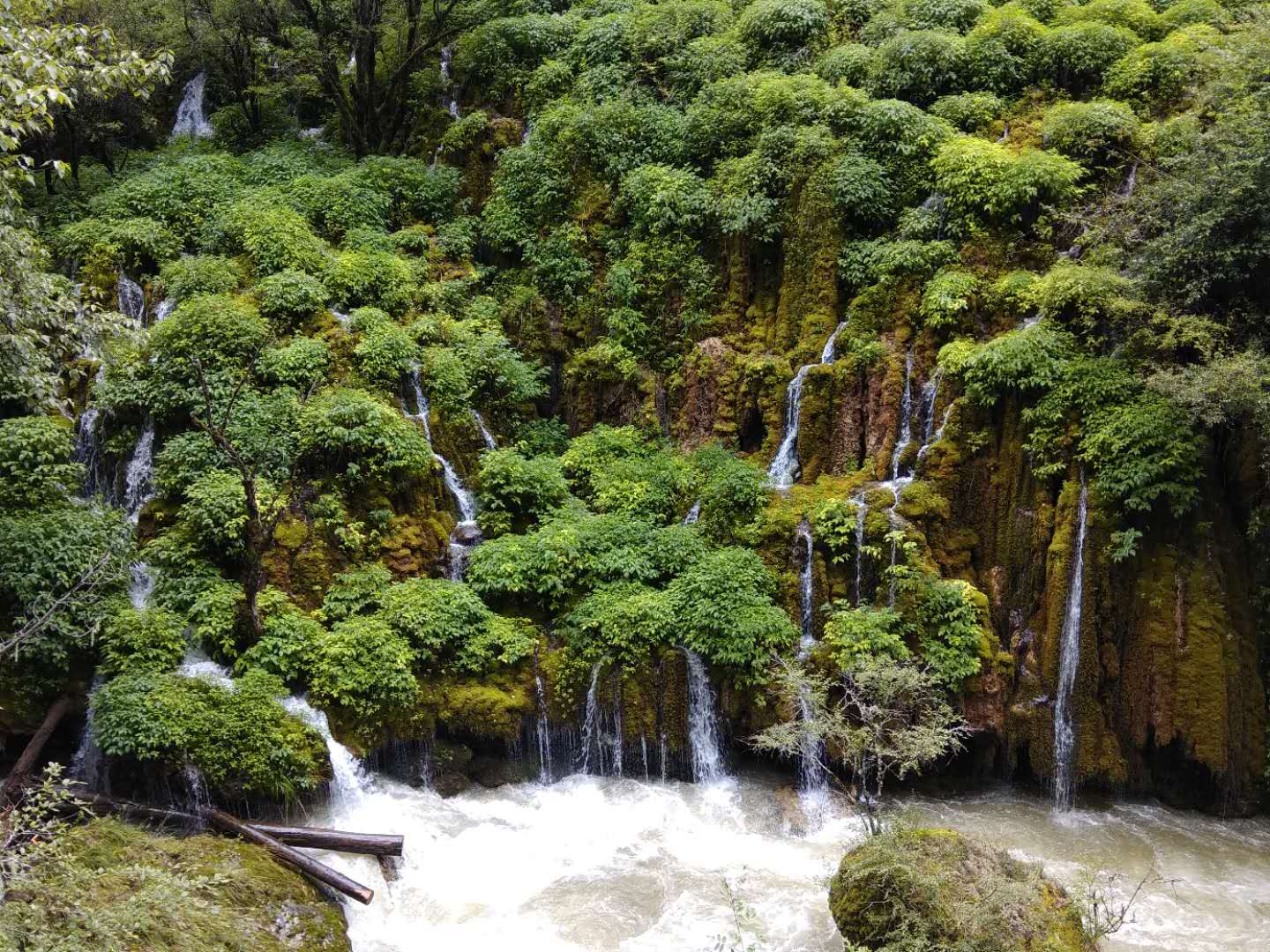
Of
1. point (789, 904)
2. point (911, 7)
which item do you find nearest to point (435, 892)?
point (789, 904)

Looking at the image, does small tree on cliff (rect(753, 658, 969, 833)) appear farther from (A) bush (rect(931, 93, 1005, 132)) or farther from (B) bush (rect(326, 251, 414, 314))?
(A) bush (rect(931, 93, 1005, 132))

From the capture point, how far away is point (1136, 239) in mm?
14102

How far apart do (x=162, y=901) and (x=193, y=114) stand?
24630mm

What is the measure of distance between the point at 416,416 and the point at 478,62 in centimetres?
1259

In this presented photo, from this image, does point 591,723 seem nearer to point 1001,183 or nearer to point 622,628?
point 622,628

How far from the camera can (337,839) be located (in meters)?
11.3

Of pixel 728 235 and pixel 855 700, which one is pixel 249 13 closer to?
pixel 728 235

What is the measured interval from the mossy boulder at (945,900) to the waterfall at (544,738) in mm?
5214

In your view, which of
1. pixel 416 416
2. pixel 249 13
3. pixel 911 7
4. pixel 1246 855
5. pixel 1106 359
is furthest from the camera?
pixel 249 13

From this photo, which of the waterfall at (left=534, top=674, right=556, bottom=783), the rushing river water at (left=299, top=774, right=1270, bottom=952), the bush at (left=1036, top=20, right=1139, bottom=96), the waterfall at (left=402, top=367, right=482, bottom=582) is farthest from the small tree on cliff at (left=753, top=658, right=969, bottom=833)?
the bush at (left=1036, top=20, right=1139, bottom=96)

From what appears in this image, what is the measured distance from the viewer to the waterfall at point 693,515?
52.1ft

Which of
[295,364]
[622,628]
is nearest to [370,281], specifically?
[295,364]

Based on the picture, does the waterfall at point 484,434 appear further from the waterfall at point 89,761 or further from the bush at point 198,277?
the waterfall at point 89,761

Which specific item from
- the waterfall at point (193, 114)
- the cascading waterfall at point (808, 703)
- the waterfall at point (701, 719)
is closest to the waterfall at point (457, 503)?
the waterfall at point (701, 719)
